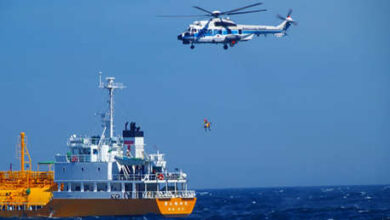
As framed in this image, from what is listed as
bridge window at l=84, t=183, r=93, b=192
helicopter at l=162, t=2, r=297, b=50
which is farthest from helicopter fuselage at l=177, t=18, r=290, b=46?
bridge window at l=84, t=183, r=93, b=192

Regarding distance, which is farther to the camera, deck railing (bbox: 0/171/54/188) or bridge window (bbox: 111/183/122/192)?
deck railing (bbox: 0/171/54/188)

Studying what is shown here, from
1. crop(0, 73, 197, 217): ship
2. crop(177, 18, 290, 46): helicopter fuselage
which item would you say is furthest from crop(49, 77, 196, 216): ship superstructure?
crop(177, 18, 290, 46): helicopter fuselage

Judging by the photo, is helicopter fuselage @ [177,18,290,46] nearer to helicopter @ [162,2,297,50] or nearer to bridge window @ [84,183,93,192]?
helicopter @ [162,2,297,50]

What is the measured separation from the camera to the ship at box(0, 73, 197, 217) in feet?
172

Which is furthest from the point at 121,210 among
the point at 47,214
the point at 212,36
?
the point at 212,36

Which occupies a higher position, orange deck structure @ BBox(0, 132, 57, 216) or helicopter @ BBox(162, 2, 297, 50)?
helicopter @ BBox(162, 2, 297, 50)

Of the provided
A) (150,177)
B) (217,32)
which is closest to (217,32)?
(217,32)

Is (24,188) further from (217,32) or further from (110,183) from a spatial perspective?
(217,32)

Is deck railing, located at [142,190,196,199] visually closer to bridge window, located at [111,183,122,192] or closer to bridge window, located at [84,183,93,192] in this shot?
bridge window, located at [111,183,122,192]

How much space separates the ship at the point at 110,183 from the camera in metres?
52.3

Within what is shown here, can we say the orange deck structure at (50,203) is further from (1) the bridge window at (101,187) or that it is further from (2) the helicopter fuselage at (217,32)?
(2) the helicopter fuselage at (217,32)

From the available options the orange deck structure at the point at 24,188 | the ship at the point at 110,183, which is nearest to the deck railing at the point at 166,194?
the ship at the point at 110,183

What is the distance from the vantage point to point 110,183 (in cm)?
5375

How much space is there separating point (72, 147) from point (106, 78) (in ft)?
18.5
